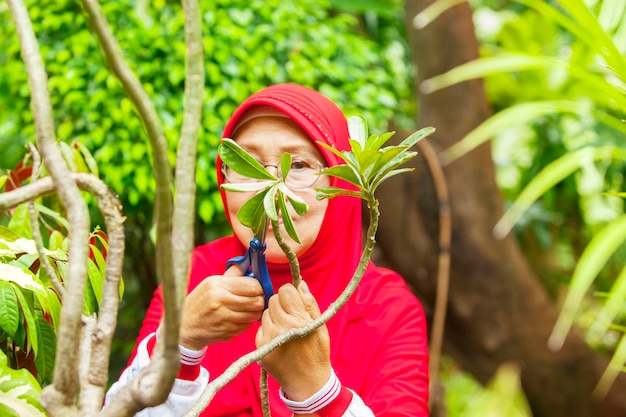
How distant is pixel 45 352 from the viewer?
116cm

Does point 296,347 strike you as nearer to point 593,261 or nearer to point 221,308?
point 221,308

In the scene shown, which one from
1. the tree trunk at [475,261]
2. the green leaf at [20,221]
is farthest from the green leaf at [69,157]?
the tree trunk at [475,261]

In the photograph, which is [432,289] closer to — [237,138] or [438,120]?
[438,120]

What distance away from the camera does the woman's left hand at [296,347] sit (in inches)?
40.7

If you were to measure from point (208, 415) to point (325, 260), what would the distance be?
0.36m

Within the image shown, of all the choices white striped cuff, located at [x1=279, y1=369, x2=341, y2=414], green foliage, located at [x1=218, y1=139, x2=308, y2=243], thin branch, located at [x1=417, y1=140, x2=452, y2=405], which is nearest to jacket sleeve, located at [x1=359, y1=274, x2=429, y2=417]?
white striped cuff, located at [x1=279, y1=369, x2=341, y2=414]

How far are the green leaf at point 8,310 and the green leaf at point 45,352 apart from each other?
92mm

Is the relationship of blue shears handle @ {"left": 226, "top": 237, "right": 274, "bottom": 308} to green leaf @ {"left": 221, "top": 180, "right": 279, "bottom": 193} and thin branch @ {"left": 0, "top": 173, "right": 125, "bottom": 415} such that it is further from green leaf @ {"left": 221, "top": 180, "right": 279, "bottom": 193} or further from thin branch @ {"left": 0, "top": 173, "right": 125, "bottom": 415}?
thin branch @ {"left": 0, "top": 173, "right": 125, "bottom": 415}

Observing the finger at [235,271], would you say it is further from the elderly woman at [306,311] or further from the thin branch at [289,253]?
the thin branch at [289,253]

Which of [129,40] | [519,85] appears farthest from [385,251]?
[129,40]

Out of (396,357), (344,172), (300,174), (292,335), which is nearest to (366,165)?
(344,172)

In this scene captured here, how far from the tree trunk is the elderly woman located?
57.6 inches

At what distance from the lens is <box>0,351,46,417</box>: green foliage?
2.98 ft

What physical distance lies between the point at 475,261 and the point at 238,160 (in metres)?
2.14
